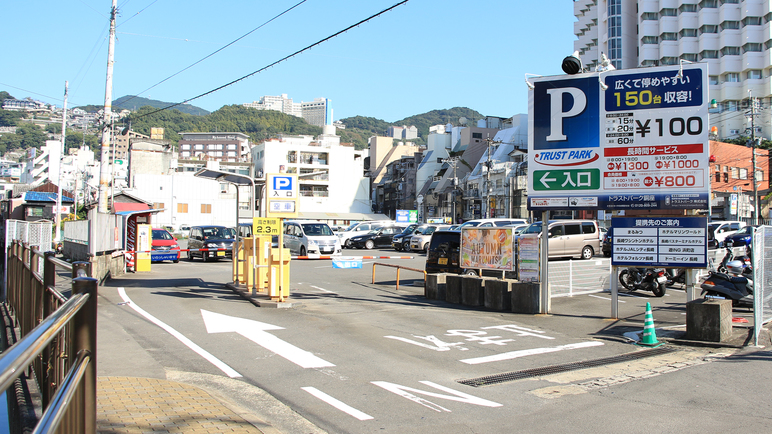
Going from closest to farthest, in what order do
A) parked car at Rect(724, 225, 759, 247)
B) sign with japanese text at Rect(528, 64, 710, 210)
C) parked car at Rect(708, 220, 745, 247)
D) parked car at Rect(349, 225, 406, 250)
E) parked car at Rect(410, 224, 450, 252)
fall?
sign with japanese text at Rect(528, 64, 710, 210) → parked car at Rect(724, 225, 759, 247) → parked car at Rect(708, 220, 745, 247) → parked car at Rect(410, 224, 450, 252) → parked car at Rect(349, 225, 406, 250)

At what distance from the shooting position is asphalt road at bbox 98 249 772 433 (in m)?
5.87

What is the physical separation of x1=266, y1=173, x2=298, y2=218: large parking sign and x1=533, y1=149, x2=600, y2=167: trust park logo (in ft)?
18.8

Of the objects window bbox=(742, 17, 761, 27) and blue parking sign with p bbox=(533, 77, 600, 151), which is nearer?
blue parking sign with p bbox=(533, 77, 600, 151)

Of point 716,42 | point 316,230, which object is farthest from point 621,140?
point 716,42

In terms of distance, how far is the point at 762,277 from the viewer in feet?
32.8

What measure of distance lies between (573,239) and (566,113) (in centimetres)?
1576

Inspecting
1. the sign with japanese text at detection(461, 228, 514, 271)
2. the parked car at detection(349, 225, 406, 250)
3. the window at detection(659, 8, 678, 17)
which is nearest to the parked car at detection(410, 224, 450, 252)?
the parked car at detection(349, 225, 406, 250)

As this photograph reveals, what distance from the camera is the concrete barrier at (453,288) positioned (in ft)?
47.7

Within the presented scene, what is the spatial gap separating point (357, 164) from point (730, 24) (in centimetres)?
5664

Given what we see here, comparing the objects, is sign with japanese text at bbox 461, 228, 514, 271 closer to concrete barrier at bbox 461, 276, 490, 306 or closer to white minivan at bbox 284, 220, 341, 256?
concrete barrier at bbox 461, 276, 490, 306

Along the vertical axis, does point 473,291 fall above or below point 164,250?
below

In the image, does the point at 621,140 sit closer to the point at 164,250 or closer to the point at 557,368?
the point at 557,368

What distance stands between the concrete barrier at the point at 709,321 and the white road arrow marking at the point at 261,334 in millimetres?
6412

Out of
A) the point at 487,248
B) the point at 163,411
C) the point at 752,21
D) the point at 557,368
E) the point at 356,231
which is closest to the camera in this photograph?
the point at 163,411
